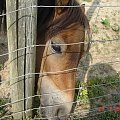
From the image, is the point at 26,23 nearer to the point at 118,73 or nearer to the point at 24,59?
the point at 24,59

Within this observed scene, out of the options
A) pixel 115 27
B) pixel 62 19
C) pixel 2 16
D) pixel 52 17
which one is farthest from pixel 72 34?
pixel 115 27

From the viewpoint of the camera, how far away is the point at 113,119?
3.62 m

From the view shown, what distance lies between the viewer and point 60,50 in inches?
105

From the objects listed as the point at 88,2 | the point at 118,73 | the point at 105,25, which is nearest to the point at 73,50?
the point at 118,73

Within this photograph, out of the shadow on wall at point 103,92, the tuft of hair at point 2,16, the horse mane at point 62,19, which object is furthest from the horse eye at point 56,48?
the shadow on wall at point 103,92


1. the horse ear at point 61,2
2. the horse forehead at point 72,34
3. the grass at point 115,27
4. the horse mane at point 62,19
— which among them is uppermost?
the horse ear at point 61,2

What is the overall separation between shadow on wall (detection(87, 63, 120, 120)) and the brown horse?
0.67 meters

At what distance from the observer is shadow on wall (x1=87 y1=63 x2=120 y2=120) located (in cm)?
364

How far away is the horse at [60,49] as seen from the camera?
2.65 m

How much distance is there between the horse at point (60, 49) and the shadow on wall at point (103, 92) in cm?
67

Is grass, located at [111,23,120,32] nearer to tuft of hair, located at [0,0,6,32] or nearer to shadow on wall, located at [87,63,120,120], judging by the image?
shadow on wall, located at [87,63,120,120]

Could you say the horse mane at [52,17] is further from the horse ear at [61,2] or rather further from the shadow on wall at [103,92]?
the shadow on wall at [103,92]

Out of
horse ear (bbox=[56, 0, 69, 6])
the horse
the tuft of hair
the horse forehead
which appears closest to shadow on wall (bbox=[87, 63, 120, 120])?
the horse

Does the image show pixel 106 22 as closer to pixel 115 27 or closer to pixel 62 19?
pixel 115 27
